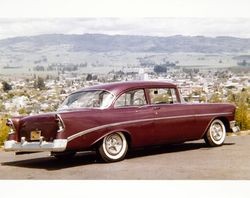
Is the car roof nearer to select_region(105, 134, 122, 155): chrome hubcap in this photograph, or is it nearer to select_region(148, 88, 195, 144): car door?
select_region(148, 88, 195, 144): car door

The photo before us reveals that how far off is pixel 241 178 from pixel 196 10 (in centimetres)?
218

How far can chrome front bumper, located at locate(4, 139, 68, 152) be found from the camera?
4.98 metres

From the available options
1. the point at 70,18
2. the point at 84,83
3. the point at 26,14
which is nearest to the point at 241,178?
the point at 84,83

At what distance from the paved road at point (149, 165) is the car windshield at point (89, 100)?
605 millimetres

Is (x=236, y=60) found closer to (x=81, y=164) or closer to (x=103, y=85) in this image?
(x=103, y=85)

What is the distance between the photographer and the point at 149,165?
530cm

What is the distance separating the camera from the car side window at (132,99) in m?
5.55

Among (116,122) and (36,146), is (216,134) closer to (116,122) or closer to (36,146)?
(116,122)

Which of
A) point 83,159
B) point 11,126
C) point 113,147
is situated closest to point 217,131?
point 113,147

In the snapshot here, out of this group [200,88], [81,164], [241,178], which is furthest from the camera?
[200,88]

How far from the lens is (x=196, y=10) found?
6.12 meters

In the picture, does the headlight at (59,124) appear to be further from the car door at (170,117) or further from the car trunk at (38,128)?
the car door at (170,117)

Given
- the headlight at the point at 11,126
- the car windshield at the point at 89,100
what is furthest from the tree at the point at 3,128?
the car windshield at the point at 89,100

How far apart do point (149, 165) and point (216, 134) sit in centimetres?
139
